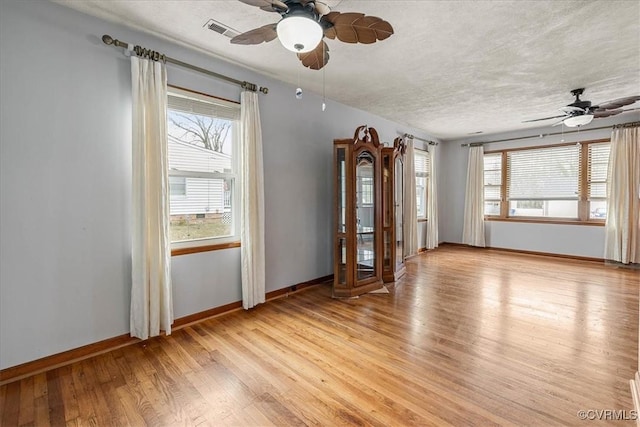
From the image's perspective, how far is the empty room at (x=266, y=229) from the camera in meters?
1.86

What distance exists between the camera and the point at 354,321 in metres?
3.00

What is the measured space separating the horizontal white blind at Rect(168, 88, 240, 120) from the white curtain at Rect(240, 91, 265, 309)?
0.12 m

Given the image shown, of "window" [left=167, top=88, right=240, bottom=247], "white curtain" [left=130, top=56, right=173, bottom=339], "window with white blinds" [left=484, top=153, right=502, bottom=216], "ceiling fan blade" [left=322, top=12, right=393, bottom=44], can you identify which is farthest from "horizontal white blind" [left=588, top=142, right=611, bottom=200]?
"white curtain" [left=130, top=56, right=173, bottom=339]

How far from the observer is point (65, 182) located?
2.22 metres

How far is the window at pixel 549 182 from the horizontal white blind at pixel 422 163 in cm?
147

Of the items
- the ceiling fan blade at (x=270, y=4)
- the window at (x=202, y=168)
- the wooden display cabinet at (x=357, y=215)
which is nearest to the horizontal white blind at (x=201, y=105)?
the window at (x=202, y=168)

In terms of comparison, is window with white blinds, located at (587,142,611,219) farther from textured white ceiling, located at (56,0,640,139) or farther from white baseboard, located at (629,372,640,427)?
white baseboard, located at (629,372,640,427)

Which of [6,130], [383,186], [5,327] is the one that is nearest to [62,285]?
[5,327]

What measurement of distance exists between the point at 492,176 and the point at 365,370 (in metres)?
6.39

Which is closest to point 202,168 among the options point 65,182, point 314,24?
point 65,182

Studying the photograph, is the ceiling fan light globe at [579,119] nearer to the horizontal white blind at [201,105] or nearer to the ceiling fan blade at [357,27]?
the ceiling fan blade at [357,27]

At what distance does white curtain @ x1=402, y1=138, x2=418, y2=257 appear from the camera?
19.2ft

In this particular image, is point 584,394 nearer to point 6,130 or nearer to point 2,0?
point 6,130

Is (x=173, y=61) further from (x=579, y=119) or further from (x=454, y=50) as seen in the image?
(x=579, y=119)
